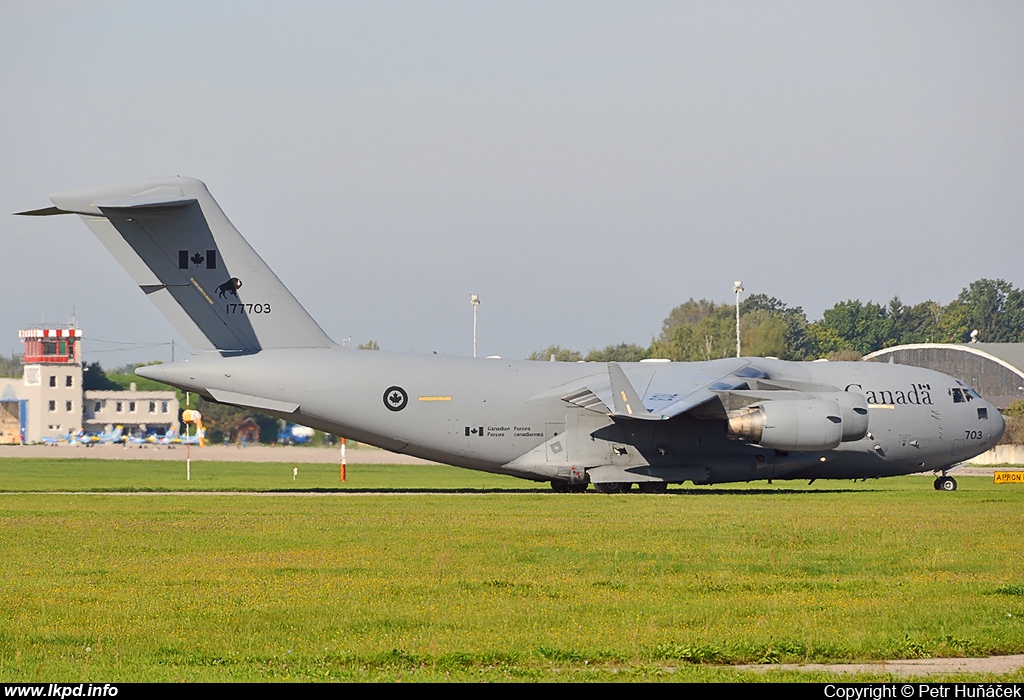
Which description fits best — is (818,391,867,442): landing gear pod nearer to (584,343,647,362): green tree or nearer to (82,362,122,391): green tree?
(584,343,647,362): green tree

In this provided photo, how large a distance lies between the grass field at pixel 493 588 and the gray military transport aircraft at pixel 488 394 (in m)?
3.49

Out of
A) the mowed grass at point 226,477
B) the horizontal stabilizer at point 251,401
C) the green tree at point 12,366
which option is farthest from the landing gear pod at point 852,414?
the green tree at point 12,366

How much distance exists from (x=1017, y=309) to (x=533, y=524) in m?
98.0

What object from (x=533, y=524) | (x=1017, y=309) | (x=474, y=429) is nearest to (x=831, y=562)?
(x=533, y=524)

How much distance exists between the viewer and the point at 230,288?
2600 cm

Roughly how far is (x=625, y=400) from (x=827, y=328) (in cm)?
6707

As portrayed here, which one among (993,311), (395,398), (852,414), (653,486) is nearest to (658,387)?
(653,486)

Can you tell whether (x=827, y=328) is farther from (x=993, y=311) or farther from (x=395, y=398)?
(x=395, y=398)

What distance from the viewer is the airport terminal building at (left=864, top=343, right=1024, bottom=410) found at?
217 feet

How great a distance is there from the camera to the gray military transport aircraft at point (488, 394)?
2559 centimetres

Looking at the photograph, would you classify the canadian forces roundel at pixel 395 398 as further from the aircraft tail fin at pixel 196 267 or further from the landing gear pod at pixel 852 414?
the landing gear pod at pixel 852 414

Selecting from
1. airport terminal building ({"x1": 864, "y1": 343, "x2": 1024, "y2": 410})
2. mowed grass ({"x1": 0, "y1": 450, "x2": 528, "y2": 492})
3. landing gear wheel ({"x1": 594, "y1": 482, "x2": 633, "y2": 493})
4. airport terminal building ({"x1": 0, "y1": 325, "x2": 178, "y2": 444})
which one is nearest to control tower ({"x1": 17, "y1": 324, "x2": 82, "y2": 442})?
airport terminal building ({"x1": 0, "y1": 325, "x2": 178, "y2": 444})

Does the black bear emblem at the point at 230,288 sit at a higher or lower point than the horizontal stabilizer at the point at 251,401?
higher
